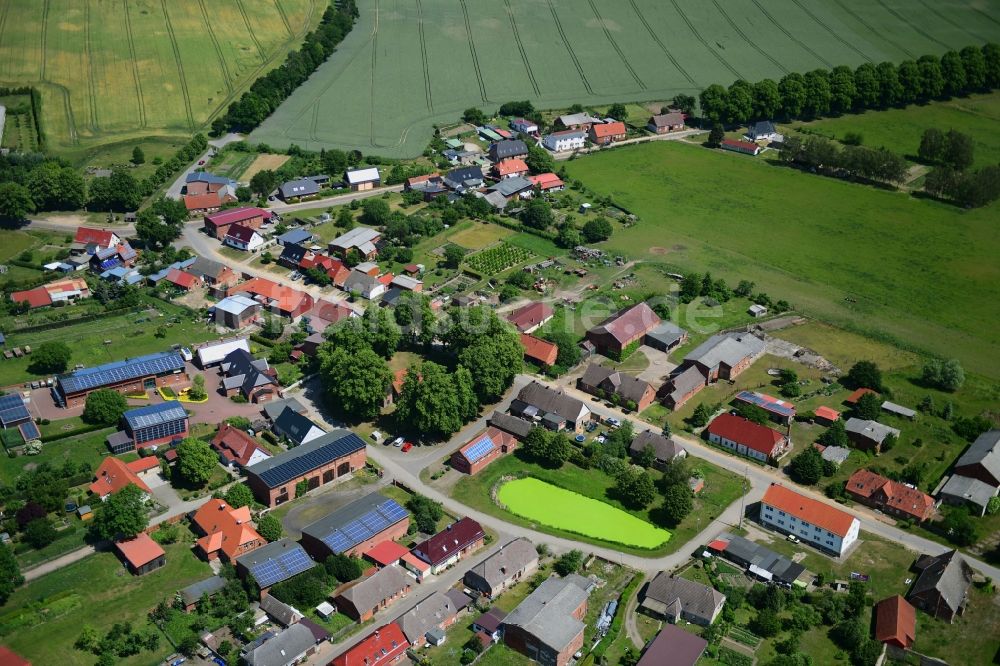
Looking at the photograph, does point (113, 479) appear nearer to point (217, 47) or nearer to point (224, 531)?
point (224, 531)

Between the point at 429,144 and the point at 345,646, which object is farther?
the point at 429,144

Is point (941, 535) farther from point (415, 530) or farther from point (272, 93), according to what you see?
point (272, 93)

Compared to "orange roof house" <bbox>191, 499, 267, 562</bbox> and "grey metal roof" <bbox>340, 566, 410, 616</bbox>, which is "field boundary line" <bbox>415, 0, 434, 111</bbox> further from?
"grey metal roof" <bbox>340, 566, 410, 616</bbox>

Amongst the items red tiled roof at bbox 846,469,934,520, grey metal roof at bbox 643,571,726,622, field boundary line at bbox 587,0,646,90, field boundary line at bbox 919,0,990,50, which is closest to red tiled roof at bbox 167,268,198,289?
grey metal roof at bbox 643,571,726,622

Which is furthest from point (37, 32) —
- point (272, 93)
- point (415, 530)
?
point (415, 530)

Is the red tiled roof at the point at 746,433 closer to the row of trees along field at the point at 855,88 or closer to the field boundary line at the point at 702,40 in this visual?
the row of trees along field at the point at 855,88
